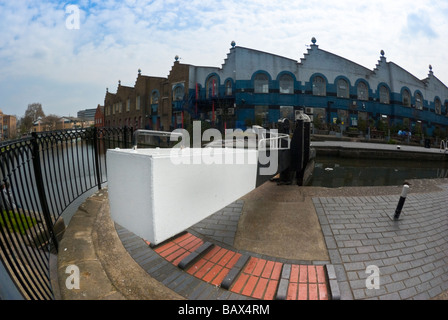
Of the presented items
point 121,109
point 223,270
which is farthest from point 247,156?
point 121,109

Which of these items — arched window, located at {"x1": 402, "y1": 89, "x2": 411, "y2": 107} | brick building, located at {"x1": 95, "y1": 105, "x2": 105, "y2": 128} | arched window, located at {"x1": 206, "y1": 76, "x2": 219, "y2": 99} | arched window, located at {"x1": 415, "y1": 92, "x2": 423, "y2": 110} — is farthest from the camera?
brick building, located at {"x1": 95, "y1": 105, "x2": 105, "y2": 128}

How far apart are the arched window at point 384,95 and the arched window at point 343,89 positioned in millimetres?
6120

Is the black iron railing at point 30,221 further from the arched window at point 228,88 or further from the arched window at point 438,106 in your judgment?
the arched window at point 438,106

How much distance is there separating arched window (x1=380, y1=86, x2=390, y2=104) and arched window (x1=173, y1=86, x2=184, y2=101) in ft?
88.7

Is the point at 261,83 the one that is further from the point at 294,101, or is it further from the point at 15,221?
the point at 15,221

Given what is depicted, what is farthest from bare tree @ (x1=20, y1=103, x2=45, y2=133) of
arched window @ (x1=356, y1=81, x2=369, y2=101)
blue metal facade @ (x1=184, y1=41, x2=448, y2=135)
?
arched window @ (x1=356, y1=81, x2=369, y2=101)

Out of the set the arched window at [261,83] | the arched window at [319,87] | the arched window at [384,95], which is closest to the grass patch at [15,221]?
the arched window at [261,83]

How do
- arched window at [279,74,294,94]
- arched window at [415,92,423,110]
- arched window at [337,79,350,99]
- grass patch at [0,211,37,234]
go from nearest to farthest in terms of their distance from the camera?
grass patch at [0,211,37,234], arched window at [279,74,294,94], arched window at [337,79,350,99], arched window at [415,92,423,110]

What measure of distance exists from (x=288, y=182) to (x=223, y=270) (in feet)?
11.6

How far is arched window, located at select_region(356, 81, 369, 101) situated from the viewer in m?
25.1

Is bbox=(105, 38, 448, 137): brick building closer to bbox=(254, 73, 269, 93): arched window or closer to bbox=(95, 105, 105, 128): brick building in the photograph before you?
bbox=(254, 73, 269, 93): arched window

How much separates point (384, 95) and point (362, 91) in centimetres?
423

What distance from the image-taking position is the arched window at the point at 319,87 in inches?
938
